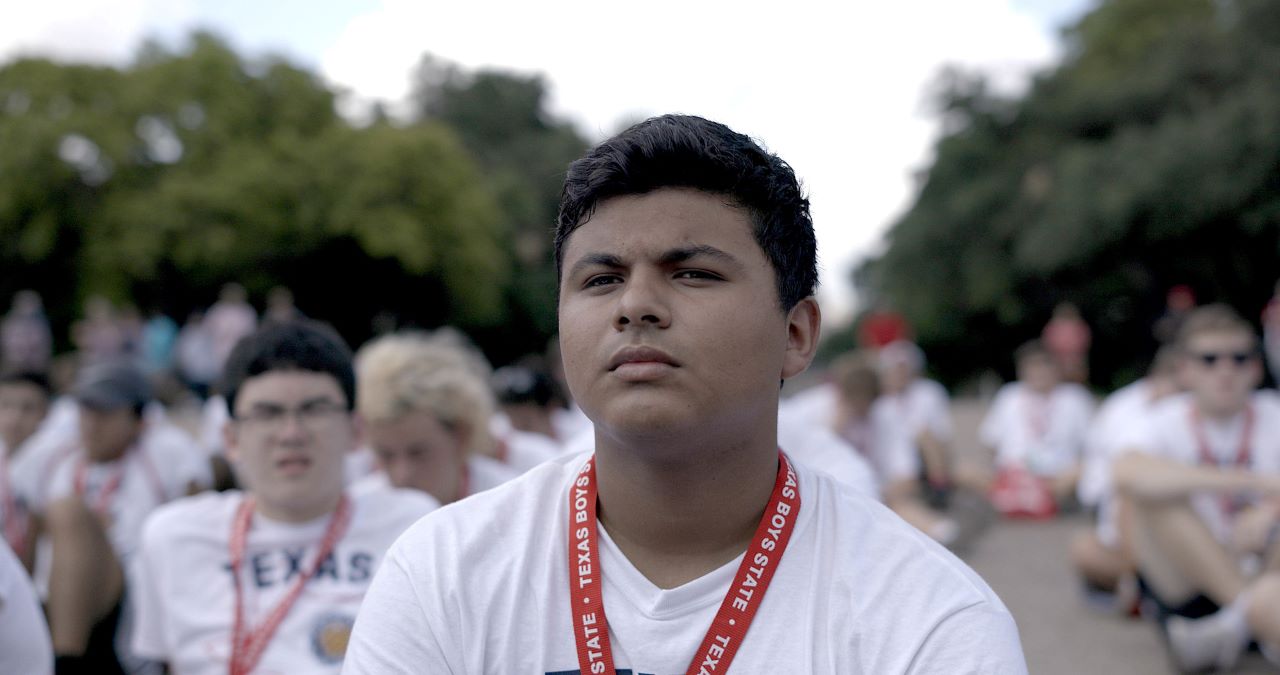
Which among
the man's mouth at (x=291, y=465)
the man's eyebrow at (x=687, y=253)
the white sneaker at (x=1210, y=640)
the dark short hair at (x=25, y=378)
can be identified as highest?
the dark short hair at (x=25, y=378)

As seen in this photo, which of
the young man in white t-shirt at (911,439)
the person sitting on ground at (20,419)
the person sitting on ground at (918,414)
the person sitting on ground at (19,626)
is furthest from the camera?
the person sitting on ground at (918,414)

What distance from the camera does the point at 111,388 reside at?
5812mm

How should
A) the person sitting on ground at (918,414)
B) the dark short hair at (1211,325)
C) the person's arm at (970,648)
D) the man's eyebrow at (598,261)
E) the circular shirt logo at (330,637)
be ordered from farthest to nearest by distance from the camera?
the person sitting on ground at (918,414)
the dark short hair at (1211,325)
the circular shirt logo at (330,637)
the man's eyebrow at (598,261)
the person's arm at (970,648)

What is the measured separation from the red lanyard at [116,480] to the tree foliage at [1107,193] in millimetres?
24069

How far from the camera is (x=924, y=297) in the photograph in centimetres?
3459

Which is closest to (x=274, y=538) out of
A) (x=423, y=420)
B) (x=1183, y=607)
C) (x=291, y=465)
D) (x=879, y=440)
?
(x=291, y=465)

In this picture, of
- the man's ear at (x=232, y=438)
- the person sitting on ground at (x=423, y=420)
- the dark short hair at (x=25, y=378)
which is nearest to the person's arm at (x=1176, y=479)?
Answer: the person sitting on ground at (x=423, y=420)

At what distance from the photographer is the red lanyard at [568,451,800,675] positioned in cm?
198

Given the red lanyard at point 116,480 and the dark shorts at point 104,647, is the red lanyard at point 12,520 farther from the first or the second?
the dark shorts at point 104,647

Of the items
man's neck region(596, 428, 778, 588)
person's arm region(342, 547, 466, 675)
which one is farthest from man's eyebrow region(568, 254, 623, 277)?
person's arm region(342, 547, 466, 675)

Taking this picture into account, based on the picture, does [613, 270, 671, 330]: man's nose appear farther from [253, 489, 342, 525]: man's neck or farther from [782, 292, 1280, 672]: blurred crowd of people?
[782, 292, 1280, 672]: blurred crowd of people

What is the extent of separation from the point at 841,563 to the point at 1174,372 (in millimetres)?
6663

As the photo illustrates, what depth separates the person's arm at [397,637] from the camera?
2.00 m

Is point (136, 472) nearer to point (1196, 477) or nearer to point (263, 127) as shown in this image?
point (1196, 477)
